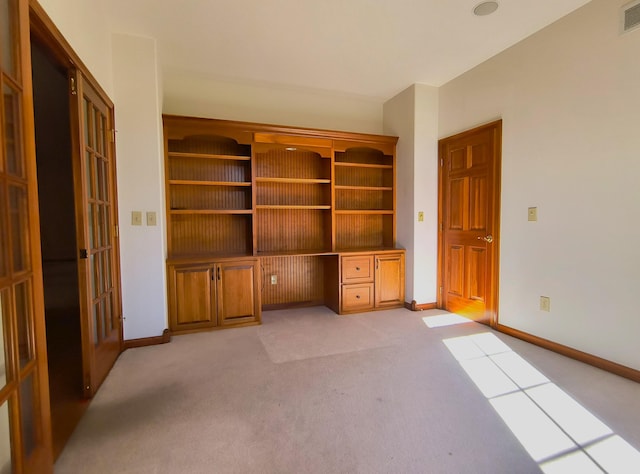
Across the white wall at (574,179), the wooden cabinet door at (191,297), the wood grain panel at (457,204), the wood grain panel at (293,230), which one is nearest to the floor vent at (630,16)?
the white wall at (574,179)

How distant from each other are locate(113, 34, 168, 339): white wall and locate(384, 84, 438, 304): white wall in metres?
2.77

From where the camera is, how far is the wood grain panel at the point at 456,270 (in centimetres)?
366

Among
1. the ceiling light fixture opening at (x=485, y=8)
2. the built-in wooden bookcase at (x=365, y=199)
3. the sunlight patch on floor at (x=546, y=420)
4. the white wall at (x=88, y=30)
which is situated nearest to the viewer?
the sunlight patch on floor at (x=546, y=420)

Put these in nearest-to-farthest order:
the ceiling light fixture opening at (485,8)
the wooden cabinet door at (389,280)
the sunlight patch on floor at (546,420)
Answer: the sunlight patch on floor at (546,420), the ceiling light fixture opening at (485,8), the wooden cabinet door at (389,280)

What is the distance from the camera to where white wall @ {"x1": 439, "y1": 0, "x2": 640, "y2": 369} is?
7.38ft

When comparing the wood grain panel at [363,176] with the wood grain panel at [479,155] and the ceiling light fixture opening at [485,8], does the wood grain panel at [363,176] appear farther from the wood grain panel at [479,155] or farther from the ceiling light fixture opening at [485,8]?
the ceiling light fixture opening at [485,8]

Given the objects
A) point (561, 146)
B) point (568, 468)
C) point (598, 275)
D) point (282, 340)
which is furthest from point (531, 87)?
point (282, 340)

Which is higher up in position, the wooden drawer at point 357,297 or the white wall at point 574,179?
the white wall at point 574,179

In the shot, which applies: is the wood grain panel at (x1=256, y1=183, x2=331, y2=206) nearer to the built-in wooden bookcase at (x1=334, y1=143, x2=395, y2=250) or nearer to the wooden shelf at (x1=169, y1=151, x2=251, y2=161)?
the built-in wooden bookcase at (x1=334, y1=143, x2=395, y2=250)

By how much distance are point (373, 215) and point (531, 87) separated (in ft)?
7.36

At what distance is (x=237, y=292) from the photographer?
3.41 meters

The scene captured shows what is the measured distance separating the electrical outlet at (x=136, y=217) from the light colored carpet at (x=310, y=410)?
1.14 meters

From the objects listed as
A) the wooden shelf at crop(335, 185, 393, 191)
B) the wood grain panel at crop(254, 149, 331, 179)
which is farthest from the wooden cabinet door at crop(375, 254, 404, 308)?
the wood grain panel at crop(254, 149, 331, 179)

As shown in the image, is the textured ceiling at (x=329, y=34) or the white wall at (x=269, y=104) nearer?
the textured ceiling at (x=329, y=34)
